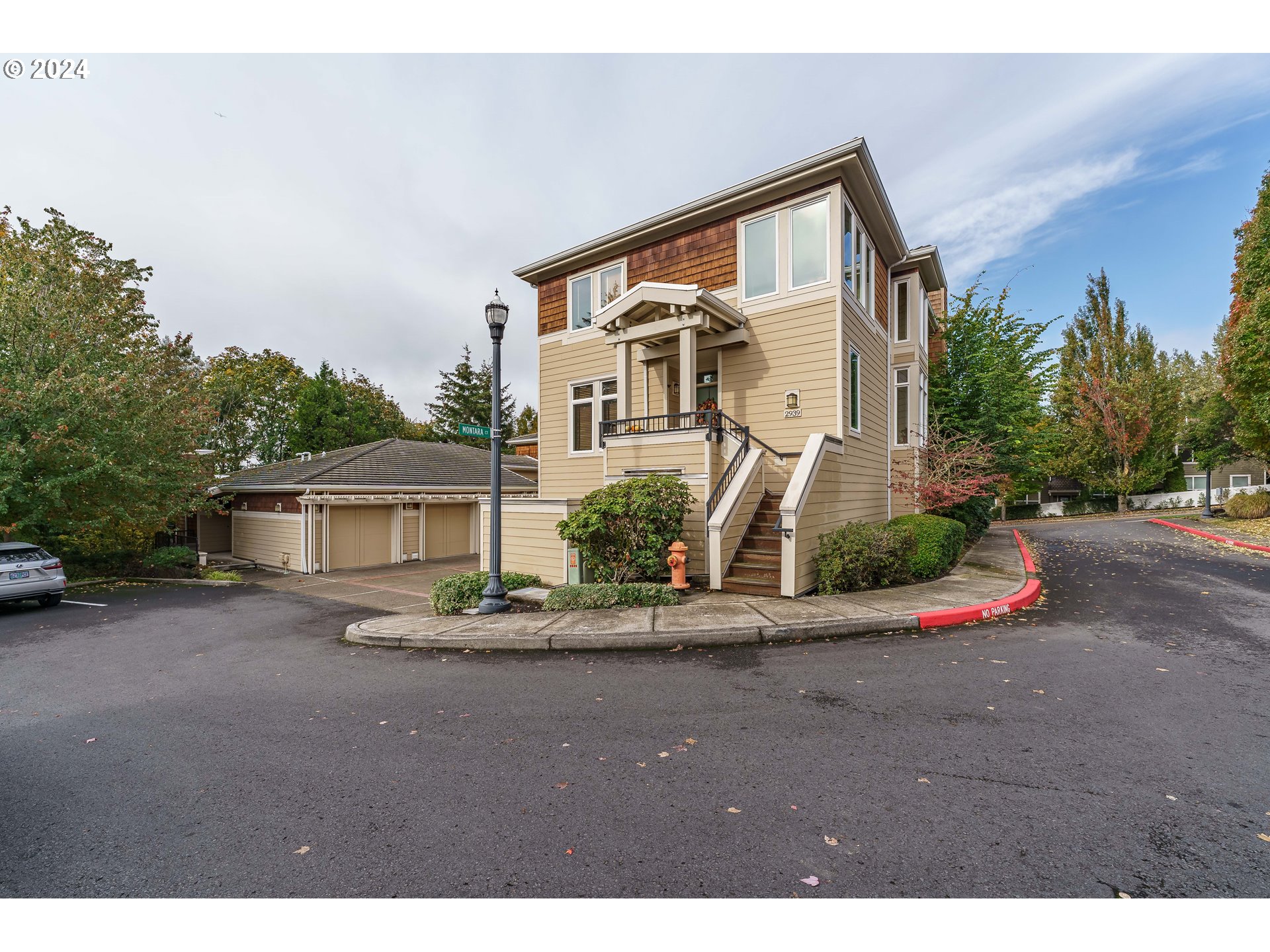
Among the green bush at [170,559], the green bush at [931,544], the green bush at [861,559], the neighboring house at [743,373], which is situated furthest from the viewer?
the green bush at [170,559]

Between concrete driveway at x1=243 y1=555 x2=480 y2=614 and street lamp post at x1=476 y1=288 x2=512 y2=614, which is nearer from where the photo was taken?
street lamp post at x1=476 y1=288 x2=512 y2=614

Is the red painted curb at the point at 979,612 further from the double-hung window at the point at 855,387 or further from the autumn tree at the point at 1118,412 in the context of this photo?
the autumn tree at the point at 1118,412

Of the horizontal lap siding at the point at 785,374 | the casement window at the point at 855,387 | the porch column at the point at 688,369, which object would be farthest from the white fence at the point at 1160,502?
the porch column at the point at 688,369

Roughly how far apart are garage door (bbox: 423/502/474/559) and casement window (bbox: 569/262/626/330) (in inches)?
426

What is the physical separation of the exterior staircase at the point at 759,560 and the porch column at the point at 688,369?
246cm


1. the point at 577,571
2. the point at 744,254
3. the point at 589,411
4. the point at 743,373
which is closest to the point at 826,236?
the point at 744,254

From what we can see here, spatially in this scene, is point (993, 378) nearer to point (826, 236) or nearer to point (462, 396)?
point (826, 236)

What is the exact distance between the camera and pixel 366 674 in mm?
5598

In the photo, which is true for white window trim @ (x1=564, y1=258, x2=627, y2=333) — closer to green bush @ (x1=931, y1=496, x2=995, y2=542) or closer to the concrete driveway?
the concrete driveway

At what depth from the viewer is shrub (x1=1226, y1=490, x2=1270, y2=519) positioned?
771 inches

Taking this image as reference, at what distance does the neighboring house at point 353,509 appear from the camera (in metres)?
17.0

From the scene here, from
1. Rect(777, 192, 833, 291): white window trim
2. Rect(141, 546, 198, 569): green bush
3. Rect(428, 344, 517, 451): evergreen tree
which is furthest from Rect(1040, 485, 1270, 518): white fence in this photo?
Rect(141, 546, 198, 569): green bush

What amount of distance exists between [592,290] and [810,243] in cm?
560

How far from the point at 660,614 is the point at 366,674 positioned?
3.66 meters
